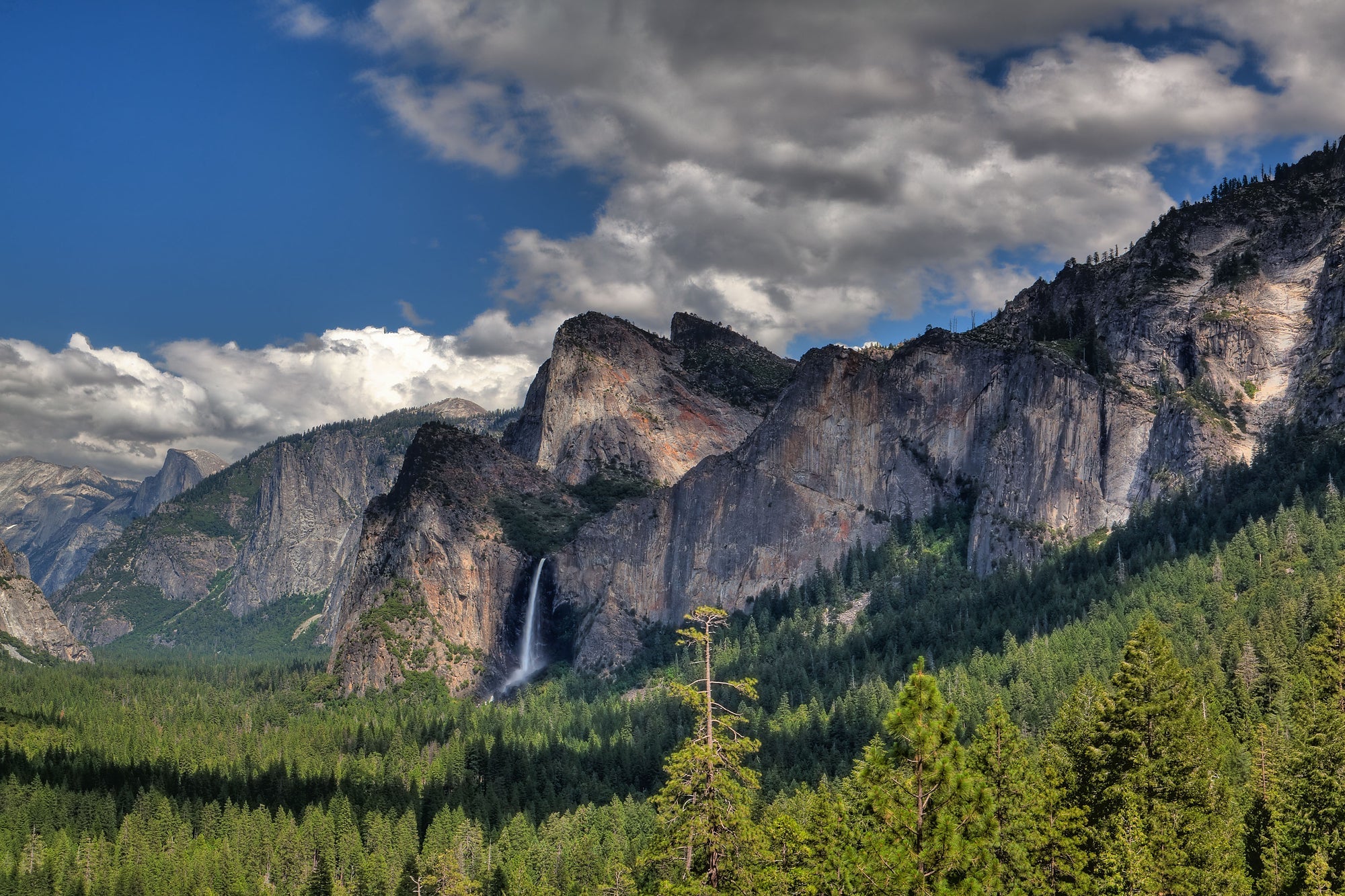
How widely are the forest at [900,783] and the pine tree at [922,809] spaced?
0.34 feet

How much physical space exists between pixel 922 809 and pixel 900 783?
52.0 inches

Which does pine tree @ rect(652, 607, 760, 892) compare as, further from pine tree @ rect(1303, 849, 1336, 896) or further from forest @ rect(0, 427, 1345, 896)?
pine tree @ rect(1303, 849, 1336, 896)

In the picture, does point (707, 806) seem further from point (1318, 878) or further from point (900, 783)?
point (1318, 878)

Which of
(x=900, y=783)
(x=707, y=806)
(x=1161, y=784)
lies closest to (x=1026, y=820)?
(x=1161, y=784)

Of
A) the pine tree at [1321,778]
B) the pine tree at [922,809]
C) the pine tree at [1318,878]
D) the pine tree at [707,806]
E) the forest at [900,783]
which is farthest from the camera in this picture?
the pine tree at [1321,778]

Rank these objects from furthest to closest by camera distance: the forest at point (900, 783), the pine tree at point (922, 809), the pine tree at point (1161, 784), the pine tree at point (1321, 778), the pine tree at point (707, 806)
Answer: the pine tree at point (1321, 778)
the pine tree at point (1161, 784)
the forest at point (900, 783)
the pine tree at point (922, 809)
the pine tree at point (707, 806)

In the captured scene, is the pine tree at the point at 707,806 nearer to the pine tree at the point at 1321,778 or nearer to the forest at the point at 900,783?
the forest at the point at 900,783

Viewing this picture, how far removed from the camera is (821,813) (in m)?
78.4

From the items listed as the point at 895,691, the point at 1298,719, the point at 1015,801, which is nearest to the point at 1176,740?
the point at 1015,801

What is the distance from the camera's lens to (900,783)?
1831 inches

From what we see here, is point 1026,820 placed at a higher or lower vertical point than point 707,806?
lower

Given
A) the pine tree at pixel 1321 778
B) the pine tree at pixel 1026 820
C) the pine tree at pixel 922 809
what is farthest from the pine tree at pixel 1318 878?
the pine tree at pixel 922 809

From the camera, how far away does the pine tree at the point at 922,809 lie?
45.2 m

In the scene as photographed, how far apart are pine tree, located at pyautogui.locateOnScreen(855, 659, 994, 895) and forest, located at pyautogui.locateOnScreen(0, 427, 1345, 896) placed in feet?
0.34
